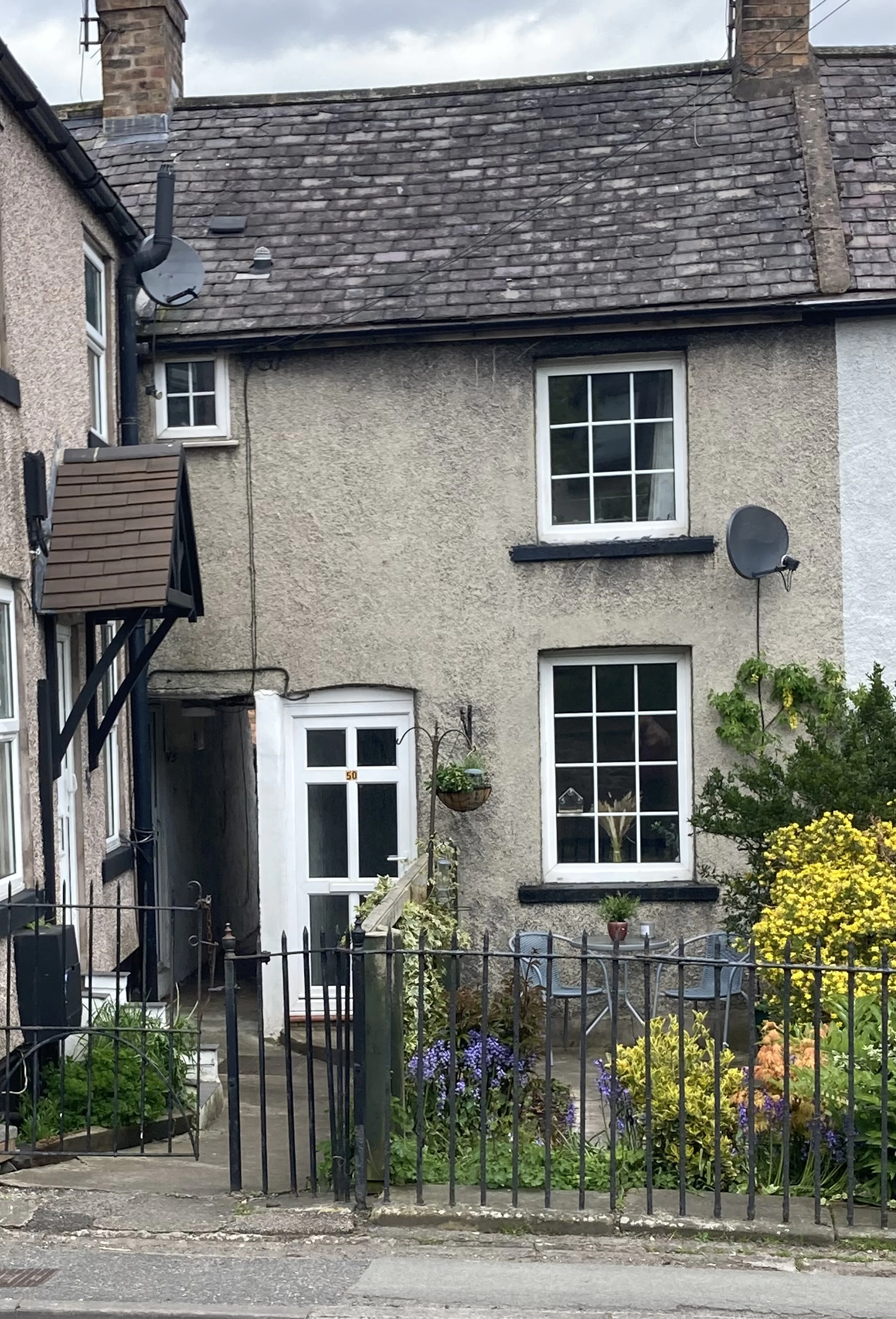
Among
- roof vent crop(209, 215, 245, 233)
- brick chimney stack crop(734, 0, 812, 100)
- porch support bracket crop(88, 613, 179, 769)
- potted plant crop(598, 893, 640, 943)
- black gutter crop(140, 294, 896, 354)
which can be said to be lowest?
potted plant crop(598, 893, 640, 943)

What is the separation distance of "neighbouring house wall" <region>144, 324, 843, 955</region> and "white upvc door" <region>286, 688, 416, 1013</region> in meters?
0.21

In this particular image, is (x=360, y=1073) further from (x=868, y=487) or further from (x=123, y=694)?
(x=868, y=487)

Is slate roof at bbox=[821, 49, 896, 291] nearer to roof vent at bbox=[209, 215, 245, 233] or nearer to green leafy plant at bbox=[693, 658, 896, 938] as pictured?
green leafy plant at bbox=[693, 658, 896, 938]

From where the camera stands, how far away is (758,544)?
10648mm

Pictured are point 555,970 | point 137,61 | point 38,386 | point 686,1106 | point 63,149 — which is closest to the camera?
point 686,1106

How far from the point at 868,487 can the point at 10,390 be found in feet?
20.1

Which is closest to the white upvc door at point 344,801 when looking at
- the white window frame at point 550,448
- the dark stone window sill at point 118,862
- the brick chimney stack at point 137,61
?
the dark stone window sill at point 118,862

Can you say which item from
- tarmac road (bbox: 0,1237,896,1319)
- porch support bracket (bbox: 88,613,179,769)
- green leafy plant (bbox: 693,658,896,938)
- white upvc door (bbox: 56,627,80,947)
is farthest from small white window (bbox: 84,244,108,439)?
tarmac road (bbox: 0,1237,896,1319)

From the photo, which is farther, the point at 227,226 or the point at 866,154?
the point at 227,226

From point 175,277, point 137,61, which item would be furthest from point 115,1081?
point 137,61

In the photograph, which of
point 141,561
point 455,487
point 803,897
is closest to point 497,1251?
point 803,897

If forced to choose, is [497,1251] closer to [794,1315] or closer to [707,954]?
[794,1315]

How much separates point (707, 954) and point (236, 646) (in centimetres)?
416

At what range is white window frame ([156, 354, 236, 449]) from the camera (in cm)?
1129
